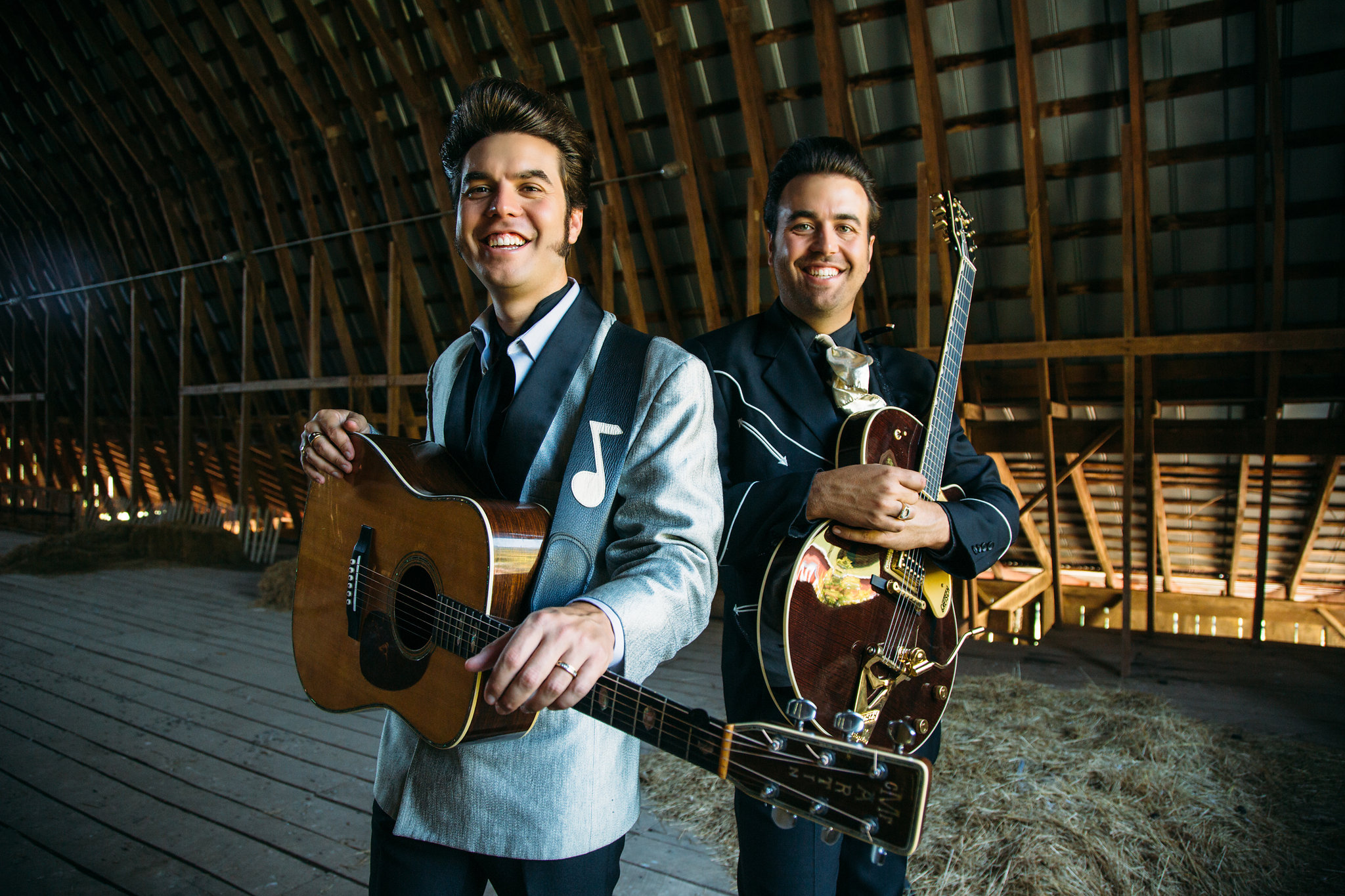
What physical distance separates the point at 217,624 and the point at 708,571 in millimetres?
5613

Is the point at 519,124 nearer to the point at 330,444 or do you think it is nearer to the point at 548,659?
the point at 330,444

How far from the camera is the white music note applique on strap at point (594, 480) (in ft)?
3.18

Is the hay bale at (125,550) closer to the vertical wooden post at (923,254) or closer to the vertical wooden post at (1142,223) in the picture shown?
the vertical wooden post at (923,254)

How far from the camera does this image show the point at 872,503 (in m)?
1.10

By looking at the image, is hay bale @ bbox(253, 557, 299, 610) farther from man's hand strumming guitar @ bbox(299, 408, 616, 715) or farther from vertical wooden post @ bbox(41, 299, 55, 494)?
vertical wooden post @ bbox(41, 299, 55, 494)

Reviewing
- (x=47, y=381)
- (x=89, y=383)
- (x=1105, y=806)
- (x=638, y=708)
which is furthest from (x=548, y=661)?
(x=47, y=381)

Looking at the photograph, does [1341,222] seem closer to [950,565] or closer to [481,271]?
[950,565]

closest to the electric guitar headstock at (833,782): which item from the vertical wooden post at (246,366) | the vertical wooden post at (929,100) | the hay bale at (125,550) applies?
the vertical wooden post at (929,100)

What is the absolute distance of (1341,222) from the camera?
181 inches

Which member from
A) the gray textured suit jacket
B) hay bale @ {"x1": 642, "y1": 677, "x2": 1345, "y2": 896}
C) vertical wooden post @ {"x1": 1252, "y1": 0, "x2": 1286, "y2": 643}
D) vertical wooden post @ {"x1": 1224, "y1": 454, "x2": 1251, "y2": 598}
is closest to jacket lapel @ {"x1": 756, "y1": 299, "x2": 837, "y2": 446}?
the gray textured suit jacket

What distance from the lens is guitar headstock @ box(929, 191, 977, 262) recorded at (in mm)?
1486

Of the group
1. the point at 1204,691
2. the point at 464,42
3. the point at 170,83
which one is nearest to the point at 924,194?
the point at 1204,691

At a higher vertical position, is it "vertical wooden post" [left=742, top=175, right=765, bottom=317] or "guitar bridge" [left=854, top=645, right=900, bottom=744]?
"vertical wooden post" [left=742, top=175, right=765, bottom=317]

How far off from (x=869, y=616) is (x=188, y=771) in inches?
120
